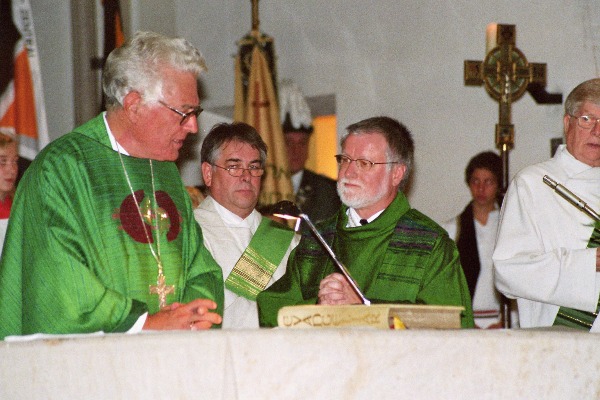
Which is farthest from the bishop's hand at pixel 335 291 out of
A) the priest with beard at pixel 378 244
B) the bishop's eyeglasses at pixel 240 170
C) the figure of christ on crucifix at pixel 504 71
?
the figure of christ on crucifix at pixel 504 71

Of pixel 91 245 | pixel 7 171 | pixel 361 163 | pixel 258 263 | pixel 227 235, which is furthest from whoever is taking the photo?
pixel 7 171

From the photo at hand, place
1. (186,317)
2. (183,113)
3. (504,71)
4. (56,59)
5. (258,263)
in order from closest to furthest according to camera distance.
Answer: (186,317)
(183,113)
(258,263)
(504,71)
(56,59)

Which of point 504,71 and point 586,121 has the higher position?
point 504,71

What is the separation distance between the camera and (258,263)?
17.4 feet

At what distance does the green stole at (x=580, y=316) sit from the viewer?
4.62m

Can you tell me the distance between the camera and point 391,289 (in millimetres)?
4426

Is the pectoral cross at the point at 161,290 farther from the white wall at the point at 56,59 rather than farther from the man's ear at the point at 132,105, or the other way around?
the white wall at the point at 56,59

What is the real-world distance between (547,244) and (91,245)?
88.8 inches

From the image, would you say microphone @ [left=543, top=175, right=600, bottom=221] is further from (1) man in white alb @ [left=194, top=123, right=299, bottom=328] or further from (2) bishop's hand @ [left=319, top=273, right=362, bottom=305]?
(1) man in white alb @ [left=194, top=123, right=299, bottom=328]

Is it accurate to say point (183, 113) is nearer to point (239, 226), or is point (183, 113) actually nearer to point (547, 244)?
point (239, 226)

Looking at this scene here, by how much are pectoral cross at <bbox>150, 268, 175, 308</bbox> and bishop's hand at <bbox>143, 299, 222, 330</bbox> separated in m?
0.48

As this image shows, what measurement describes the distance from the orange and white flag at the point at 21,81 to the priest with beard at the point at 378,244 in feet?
13.2

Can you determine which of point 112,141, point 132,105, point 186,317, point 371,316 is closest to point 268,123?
point 112,141

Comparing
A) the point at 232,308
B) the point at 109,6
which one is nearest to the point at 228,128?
the point at 232,308
